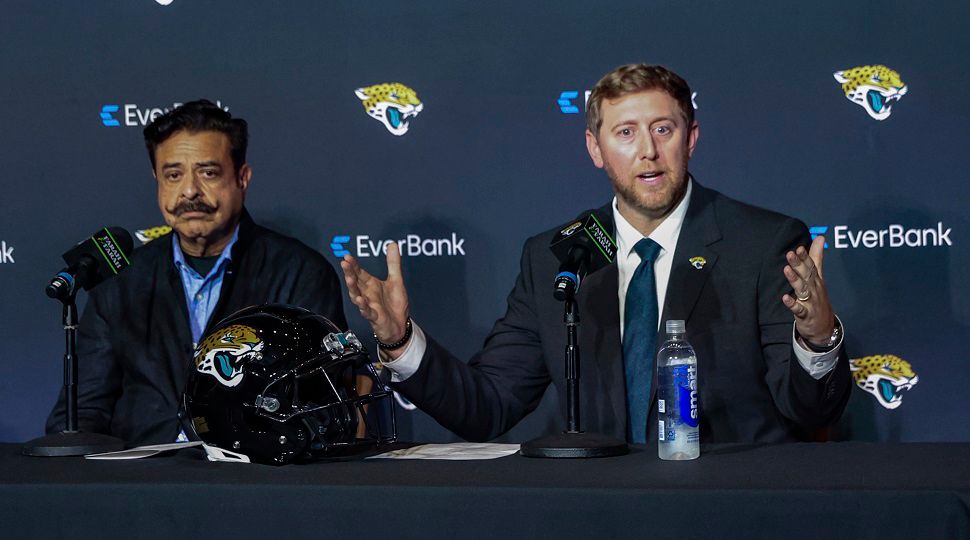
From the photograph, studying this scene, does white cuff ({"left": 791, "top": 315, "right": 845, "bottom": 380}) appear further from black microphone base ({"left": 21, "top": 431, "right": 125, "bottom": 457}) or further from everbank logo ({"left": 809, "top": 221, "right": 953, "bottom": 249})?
black microphone base ({"left": 21, "top": 431, "right": 125, "bottom": 457})

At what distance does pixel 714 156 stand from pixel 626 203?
2.36 feet

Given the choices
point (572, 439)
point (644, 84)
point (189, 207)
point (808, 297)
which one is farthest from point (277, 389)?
point (189, 207)

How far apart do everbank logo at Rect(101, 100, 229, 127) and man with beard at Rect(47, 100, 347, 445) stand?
1.21ft

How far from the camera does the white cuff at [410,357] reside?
2.62 meters

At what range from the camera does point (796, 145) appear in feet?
11.9

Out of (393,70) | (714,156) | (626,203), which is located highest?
(393,70)

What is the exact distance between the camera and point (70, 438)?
7.86 ft

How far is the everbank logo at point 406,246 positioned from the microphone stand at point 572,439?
162 cm

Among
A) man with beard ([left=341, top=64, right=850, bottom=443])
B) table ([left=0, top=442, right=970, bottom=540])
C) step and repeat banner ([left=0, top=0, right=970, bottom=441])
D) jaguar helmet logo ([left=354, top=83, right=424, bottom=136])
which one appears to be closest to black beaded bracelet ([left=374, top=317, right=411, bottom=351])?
man with beard ([left=341, top=64, right=850, bottom=443])

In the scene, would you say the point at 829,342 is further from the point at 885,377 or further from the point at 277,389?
the point at 885,377

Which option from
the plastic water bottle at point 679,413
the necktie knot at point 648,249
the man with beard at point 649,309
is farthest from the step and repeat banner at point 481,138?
the plastic water bottle at point 679,413

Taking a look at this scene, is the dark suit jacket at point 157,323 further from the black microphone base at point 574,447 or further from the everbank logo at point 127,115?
the black microphone base at point 574,447

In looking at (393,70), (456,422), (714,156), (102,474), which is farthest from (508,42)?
(102,474)

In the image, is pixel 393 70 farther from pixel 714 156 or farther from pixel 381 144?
pixel 714 156
